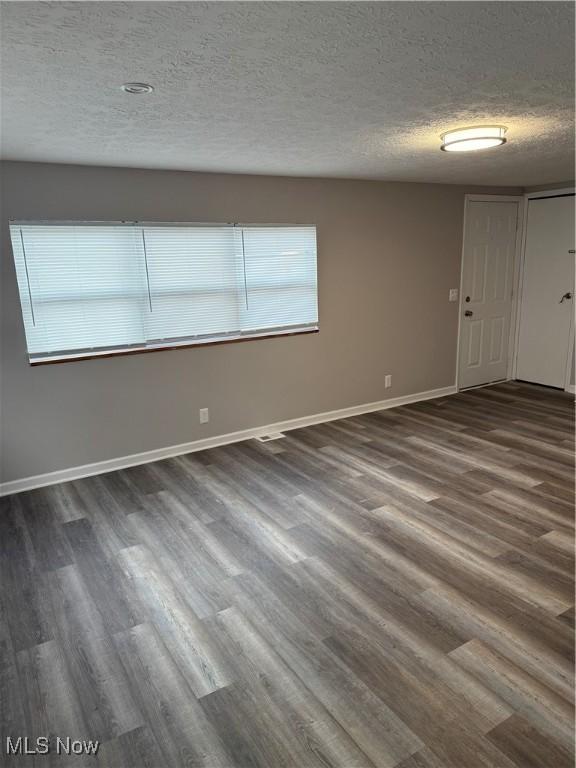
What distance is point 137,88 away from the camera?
73.9 inches

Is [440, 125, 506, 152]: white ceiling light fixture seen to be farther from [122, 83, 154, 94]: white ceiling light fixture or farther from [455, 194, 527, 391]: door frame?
[455, 194, 527, 391]: door frame

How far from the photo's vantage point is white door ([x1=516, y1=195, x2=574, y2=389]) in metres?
5.44

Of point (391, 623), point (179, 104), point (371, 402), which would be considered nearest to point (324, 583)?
point (391, 623)

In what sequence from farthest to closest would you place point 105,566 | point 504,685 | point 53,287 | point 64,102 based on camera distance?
1. point 53,287
2. point 105,566
3. point 64,102
4. point 504,685

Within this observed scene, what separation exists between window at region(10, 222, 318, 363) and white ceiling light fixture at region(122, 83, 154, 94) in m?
1.80

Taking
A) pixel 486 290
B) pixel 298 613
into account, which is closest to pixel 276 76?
pixel 298 613

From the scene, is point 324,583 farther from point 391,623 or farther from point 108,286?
point 108,286

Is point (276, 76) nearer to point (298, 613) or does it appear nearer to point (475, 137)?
point (475, 137)

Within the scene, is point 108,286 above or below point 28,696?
above

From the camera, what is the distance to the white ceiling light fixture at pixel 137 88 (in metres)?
1.84

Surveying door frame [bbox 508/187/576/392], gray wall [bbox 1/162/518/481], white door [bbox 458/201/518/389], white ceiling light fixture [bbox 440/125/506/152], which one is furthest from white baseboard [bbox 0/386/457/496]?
white ceiling light fixture [bbox 440/125/506/152]

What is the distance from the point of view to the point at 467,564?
2598mm

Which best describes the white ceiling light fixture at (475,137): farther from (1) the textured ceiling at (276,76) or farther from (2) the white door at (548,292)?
(2) the white door at (548,292)

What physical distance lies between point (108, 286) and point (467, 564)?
298 cm
